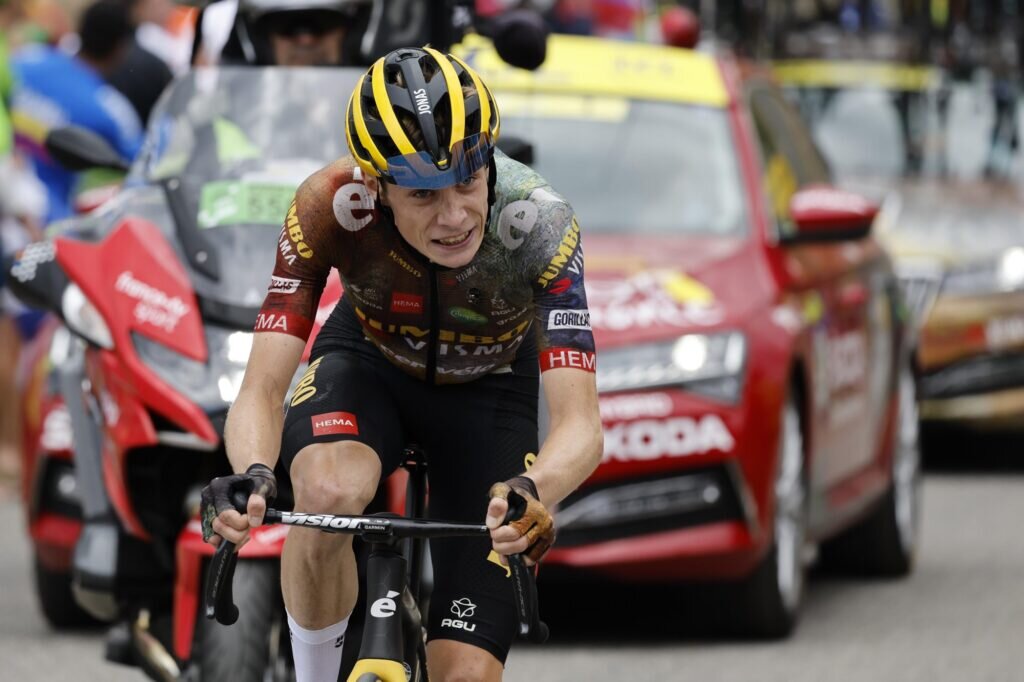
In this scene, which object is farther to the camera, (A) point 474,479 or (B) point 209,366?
(B) point 209,366

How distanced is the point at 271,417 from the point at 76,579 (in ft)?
6.22

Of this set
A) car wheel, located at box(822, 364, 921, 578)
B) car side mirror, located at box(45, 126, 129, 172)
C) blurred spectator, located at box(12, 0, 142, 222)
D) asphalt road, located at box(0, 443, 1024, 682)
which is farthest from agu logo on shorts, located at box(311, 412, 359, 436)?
blurred spectator, located at box(12, 0, 142, 222)

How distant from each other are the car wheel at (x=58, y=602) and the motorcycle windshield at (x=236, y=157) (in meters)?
1.50

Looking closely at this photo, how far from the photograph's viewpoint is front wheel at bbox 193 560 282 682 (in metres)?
6.14

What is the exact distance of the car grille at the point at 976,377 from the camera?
1400cm

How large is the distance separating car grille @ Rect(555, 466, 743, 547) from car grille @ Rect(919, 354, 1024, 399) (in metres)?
5.64

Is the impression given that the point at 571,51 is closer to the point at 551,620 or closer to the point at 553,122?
the point at 553,122

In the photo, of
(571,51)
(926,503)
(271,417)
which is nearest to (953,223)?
(926,503)

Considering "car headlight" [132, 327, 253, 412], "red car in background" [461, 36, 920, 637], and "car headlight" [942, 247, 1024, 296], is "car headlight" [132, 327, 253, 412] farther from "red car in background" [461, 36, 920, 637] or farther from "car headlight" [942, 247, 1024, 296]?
"car headlight" [942, 247, 1024, 296]

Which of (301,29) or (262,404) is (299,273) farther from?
(301,29)

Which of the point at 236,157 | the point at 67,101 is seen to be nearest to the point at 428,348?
the point at 236,157

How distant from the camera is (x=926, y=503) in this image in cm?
1326

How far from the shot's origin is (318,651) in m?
5.50

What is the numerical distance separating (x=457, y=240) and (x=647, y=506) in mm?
3402
